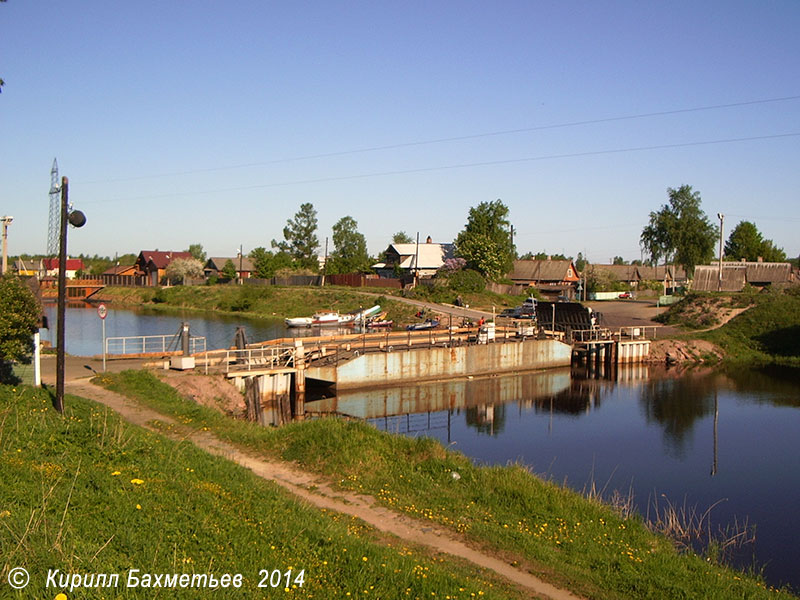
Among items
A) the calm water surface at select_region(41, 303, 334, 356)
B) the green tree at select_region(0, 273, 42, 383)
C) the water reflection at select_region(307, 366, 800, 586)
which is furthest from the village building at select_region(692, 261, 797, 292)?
the green tree at select_region(0, 273, 42, 383)

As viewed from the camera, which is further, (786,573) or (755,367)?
(755,367)

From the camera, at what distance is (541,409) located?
39.5 metres

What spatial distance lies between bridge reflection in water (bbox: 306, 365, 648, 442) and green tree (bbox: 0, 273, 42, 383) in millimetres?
15809

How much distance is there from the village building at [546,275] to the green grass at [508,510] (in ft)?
263

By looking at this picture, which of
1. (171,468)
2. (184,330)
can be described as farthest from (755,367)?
(171,468)

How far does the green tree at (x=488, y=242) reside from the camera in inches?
3546

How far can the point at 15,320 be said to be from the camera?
21.7 meters

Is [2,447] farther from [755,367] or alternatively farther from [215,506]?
[755,367]

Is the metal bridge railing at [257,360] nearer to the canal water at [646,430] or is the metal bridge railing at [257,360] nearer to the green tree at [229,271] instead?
the canal water at [646,430]

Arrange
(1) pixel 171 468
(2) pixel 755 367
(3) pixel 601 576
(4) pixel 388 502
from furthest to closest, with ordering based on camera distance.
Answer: (2) pixel 755 367 → (4) pixel 388 502 → (1) pixel 171 468 → (3) pixel 601 576

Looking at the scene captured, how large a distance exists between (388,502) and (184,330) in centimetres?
1958

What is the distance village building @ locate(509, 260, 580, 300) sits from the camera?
101m

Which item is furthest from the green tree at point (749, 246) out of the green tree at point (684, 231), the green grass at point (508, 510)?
the green grass at point (508, 510)

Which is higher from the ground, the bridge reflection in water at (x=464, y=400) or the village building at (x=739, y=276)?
the village building at (x=739, y=276)
